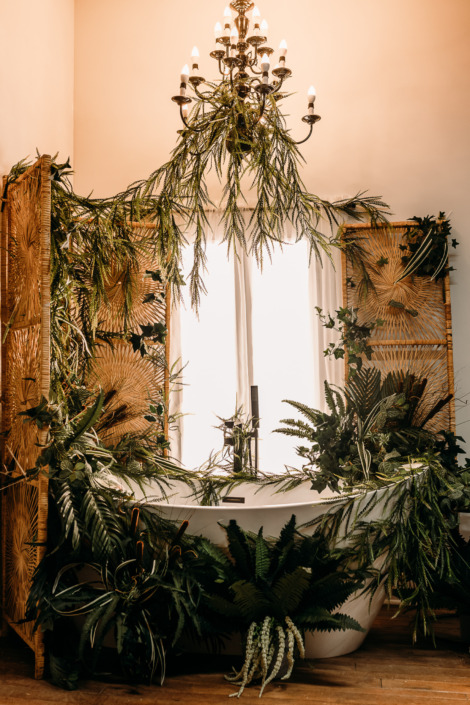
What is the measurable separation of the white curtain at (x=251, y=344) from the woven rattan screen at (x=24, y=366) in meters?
1.15

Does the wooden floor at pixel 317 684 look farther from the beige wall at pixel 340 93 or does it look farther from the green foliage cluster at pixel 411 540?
the beige wall at pixel 340 93

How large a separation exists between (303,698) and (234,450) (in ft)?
4.82

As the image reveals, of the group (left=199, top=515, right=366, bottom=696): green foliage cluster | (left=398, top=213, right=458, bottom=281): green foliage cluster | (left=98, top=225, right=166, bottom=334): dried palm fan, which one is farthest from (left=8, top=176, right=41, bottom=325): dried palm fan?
(left=398, top=213, right=458, bottom=281): green foliage cluster

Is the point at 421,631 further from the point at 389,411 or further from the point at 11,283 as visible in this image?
the point at 11,283

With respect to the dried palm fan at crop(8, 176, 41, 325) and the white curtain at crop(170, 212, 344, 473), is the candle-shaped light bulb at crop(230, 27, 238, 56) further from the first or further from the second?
the white curtain at crop(170, 212, 344, 473)

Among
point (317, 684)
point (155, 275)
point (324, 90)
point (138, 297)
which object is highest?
point (324, 90)

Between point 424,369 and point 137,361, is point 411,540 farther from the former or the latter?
point 137,361

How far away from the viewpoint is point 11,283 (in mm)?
3160

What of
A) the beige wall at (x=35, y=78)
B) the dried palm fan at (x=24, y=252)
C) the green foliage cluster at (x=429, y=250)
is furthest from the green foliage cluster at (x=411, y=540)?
the beige wall at (x=35, y=78)

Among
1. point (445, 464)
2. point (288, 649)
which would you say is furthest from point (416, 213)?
point (288, 649)

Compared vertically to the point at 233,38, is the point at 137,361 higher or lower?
lower

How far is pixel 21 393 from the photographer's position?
9.66ft

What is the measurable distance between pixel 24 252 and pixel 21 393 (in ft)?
2.19

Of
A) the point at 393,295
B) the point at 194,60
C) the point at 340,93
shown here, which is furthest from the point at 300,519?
the point at 340,93
